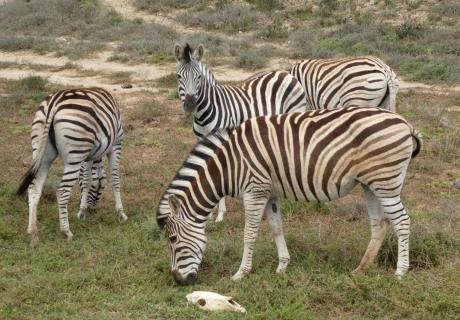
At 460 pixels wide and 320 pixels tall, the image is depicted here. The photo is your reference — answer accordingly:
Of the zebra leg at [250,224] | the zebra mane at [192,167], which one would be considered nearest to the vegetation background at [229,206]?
the zebra leg at [250,224]

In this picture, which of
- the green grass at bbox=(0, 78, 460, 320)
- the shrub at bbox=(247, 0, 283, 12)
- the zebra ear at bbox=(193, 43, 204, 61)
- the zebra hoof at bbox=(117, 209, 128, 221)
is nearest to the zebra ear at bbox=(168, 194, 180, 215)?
the green grass at bbox=(0, 78, 460, 320)

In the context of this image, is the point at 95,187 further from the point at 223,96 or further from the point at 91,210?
the point at 223,96

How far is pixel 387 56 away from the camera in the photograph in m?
17.2

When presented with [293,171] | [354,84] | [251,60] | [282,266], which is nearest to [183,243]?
[282,266]

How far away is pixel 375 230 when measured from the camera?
6.09 m

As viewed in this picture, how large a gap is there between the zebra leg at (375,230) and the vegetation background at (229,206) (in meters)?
0.13

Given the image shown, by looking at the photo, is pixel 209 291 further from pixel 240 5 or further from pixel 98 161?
pixel 240 5

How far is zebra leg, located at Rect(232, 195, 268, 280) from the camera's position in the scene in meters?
5.88

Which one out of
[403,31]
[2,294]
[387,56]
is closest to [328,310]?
[2,294]

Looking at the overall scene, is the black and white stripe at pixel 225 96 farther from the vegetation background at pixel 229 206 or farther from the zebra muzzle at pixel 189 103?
the vegetation background at pixel 229 206

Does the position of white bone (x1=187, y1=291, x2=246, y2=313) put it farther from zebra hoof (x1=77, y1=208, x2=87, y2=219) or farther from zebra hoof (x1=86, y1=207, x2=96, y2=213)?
zebra hoof (x1=86, y1=207, x2=96, y2=213)

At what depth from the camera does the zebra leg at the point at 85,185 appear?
8242 millimetres

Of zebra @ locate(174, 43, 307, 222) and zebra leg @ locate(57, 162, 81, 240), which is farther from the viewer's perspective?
zebra @ locate(174, 43, 307, 222)

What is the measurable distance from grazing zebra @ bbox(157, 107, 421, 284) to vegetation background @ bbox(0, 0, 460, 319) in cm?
42
